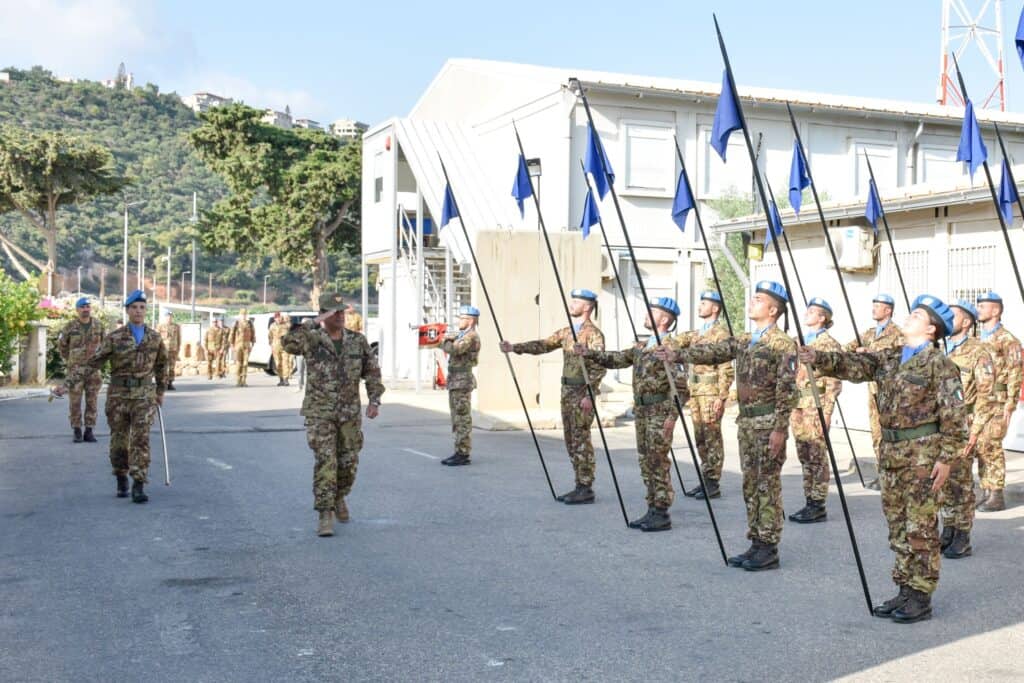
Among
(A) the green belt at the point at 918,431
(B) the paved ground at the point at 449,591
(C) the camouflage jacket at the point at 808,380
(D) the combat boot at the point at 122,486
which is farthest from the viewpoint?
(D) the combat boot at the point at 122,486

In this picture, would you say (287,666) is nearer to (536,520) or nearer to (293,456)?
(536,520)

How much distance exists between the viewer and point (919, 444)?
671 centimetres

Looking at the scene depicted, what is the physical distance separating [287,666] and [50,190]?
43.1 metres

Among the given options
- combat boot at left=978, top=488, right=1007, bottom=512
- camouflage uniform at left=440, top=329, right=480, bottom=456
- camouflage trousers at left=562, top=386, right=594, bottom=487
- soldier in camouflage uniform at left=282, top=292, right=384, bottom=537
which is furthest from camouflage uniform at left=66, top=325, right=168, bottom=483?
combat boot at left=978, top=488, right=1007, bottom=512

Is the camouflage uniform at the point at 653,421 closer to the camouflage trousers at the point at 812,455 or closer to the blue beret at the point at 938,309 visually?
the camouflage trousers at the point at 812,455

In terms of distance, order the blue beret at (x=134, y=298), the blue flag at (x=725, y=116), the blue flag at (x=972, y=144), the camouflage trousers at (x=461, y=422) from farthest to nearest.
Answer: the camouflage trousers at (x=461, y=422) → the blue beret at (x=134, y=298) → the blue flag at (x=972, y=144) → the blue flag at (x=725, y=116)

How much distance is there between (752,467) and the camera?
8.23 metres

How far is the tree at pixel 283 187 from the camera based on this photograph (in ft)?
145

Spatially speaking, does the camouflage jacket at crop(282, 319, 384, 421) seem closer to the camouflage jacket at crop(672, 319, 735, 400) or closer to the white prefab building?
the camouflage jacket at crop(672, 319, 735, 400)

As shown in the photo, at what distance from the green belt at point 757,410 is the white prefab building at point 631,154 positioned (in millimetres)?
15672

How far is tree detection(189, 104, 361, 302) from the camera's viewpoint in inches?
1738

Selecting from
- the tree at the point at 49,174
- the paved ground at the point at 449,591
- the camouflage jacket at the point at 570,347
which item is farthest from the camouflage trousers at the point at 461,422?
the tree at the point at 49,174

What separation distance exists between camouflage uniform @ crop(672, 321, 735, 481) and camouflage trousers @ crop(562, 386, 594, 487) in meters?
1.17

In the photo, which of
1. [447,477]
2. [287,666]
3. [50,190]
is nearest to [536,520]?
[447,477]
